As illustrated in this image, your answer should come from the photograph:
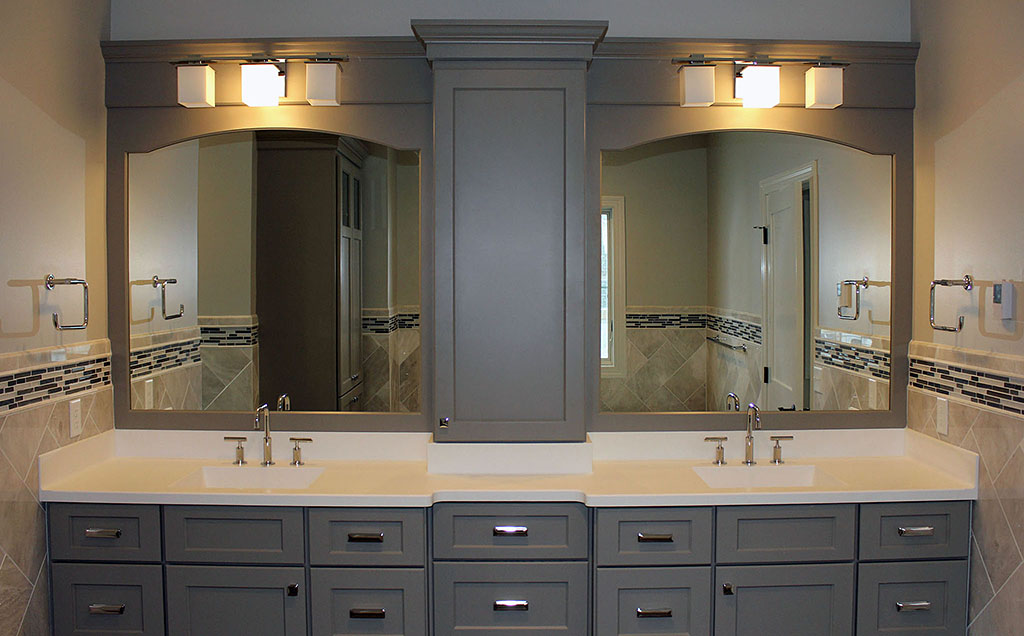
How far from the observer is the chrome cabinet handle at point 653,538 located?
7.11 feet

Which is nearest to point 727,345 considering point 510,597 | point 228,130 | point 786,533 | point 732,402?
point 732,402

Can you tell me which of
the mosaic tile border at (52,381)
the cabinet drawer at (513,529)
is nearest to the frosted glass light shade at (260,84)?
the mosaic tile border at (52,381)

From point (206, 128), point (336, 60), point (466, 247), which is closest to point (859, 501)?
point (466, 247)

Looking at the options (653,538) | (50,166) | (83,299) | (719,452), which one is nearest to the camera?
(653,538)

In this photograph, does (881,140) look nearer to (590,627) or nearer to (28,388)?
(590,627)

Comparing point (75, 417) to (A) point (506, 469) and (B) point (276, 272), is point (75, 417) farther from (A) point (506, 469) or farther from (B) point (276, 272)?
(A) point (506, 469)

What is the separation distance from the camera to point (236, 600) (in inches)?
86.4

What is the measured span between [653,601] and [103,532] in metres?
1.77

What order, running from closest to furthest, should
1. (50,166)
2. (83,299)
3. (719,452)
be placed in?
→ (50,166) → (83,299) → (719,452)

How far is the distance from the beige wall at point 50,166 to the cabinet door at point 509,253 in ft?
4.14

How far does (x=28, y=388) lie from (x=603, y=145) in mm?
2083

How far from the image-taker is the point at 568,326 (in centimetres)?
236

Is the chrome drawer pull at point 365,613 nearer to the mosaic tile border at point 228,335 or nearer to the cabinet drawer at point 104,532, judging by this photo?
the cabinet drawer at point 104,532

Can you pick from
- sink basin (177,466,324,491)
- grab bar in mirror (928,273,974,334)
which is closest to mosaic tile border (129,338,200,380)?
sink basin (177,466,324,491)
